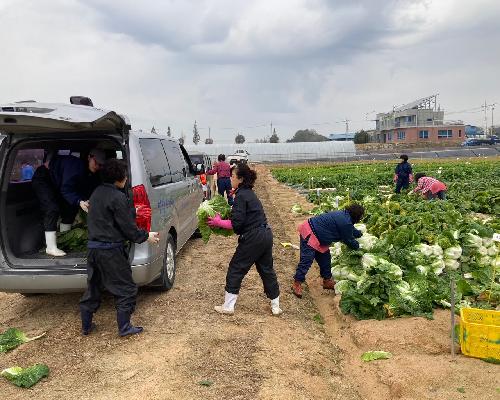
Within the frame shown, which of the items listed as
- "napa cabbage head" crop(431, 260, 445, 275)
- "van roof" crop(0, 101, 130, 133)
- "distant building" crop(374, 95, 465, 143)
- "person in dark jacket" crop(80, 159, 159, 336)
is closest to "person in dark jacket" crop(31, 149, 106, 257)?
"van roof" crop(0, 101, 130, 133)

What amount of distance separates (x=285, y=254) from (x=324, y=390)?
4919mm

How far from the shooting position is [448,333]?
4.80 meters

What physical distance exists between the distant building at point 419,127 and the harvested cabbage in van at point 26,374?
254 feet

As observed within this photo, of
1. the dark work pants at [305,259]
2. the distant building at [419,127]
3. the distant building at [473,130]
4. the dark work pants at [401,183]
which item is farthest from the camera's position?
the distant building at [473,130]

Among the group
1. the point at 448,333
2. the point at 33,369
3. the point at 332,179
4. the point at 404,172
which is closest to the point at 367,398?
the point at 448,333

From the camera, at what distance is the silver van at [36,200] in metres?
4.68

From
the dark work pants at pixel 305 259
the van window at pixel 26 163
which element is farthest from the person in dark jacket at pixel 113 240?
the dark work pants at pixel 305 259

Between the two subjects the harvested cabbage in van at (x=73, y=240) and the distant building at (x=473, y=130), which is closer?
→ the harvested cabbage in van at (x=73, y=240)

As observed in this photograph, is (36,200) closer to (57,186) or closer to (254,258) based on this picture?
(57,186)

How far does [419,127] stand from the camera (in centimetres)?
7988

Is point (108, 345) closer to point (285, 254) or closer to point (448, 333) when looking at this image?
point (448, 333)

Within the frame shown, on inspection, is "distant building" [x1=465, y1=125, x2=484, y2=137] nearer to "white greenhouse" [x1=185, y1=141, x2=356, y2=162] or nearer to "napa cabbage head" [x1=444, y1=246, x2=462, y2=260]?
"white greenhouse" [x1=185, y1=141, x2=356, y2=162]

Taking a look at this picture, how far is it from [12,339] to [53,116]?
2438mm

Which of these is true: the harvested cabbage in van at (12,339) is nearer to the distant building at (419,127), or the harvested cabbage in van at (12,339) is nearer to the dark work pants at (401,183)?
the dark work pants at (401,183)
